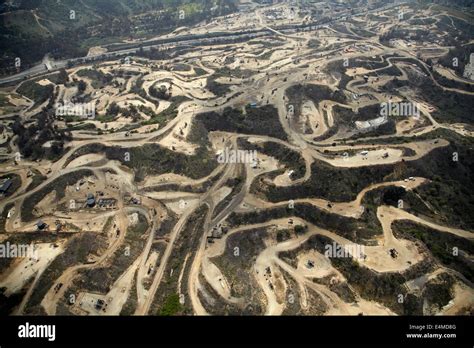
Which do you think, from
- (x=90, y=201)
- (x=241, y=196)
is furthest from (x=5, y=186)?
(x=241, y=196)

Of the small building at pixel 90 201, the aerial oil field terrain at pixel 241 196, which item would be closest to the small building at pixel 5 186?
the aerial oil field terrain at pixel 241 196

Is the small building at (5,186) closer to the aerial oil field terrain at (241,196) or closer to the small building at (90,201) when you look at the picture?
the aerial oil field terrain at (241,196)

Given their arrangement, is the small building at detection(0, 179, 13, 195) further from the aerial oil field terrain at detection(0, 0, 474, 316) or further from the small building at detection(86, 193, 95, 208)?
the small building at detection(86, 193, 95, 208)

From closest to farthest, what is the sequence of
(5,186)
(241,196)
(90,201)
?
(241,196) < (90,201) < (5,186)

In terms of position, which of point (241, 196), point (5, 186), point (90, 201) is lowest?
point (90, 201)

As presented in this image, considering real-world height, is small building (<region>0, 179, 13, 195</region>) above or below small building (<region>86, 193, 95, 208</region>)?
above

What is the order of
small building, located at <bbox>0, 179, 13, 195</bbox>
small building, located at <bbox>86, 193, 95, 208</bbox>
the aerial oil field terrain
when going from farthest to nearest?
1. small building, located at <bbox>0, 179, 13, 195</bbox>
2. small building, located at <bbox>86, 193, 95, 208</bbox>
3. the aerial oil field terrain

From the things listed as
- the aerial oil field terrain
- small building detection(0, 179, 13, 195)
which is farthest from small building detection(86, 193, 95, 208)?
small building detection(0, 179, 13, 195)

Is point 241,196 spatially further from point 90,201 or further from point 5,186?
point 5,186
